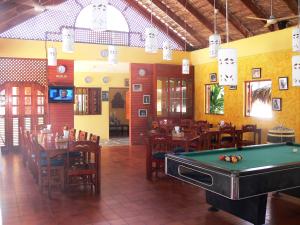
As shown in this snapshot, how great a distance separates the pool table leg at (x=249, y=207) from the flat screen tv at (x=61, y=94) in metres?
7.37


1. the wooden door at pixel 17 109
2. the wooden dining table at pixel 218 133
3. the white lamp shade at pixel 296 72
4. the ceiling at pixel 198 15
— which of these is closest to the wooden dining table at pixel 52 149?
the wooden dining table at pixel 218 133

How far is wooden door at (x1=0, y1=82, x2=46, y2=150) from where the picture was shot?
10273 mm

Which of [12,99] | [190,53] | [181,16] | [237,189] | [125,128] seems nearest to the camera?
[237,189]

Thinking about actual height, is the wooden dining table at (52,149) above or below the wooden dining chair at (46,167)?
above

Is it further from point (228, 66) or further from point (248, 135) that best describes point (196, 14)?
point (228, 66)

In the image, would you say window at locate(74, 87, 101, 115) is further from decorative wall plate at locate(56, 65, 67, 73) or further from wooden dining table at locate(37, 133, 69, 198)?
wooden dining table at locate(37, 133, 69, 198)

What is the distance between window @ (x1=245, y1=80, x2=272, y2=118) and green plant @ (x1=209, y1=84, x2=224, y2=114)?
119cm

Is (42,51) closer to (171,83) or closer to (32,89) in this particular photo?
(32,89)

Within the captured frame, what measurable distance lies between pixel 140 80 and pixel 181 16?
2596 mm

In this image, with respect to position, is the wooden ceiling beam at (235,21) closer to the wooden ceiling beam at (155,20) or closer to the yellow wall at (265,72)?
the yellow wall at (265,72)

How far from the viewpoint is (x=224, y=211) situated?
4.80 m

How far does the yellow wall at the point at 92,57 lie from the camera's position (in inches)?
406

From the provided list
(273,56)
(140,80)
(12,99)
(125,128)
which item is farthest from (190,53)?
(12,99)

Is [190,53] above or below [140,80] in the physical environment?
above
